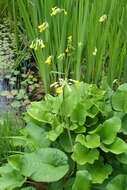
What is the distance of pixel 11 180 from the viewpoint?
1.29 m

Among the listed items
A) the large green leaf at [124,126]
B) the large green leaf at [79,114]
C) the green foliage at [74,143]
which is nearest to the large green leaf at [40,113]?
the green foliage at [74,143]

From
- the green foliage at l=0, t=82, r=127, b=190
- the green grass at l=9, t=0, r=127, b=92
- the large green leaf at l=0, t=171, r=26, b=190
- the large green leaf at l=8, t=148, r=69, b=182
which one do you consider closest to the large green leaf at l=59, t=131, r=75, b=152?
the green foliage at l=0, t=82, r=127, b=190

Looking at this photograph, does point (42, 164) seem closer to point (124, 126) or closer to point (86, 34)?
point (124, 126)

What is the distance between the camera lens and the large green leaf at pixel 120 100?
1.43m

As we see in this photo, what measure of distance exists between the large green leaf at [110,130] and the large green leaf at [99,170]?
94 mm

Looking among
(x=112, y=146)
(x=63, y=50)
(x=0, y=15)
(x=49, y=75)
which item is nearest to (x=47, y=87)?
(x=49, y=75)

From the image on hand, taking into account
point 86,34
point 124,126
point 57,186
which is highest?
point 86,34

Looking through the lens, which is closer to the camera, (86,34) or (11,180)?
(11,180)

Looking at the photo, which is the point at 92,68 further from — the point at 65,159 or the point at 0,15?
the point at 0,15

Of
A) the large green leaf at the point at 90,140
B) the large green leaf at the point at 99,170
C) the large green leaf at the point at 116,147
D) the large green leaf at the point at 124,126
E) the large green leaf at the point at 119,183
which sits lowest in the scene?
the large green leaf at the point at 119,183

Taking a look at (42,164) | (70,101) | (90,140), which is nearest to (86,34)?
(70,101)

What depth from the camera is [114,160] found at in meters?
1.40

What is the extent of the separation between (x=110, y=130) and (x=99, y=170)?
17 centimetres

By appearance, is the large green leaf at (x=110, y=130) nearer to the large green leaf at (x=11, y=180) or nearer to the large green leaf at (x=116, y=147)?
the large green leaf at (x=116, y=147)
